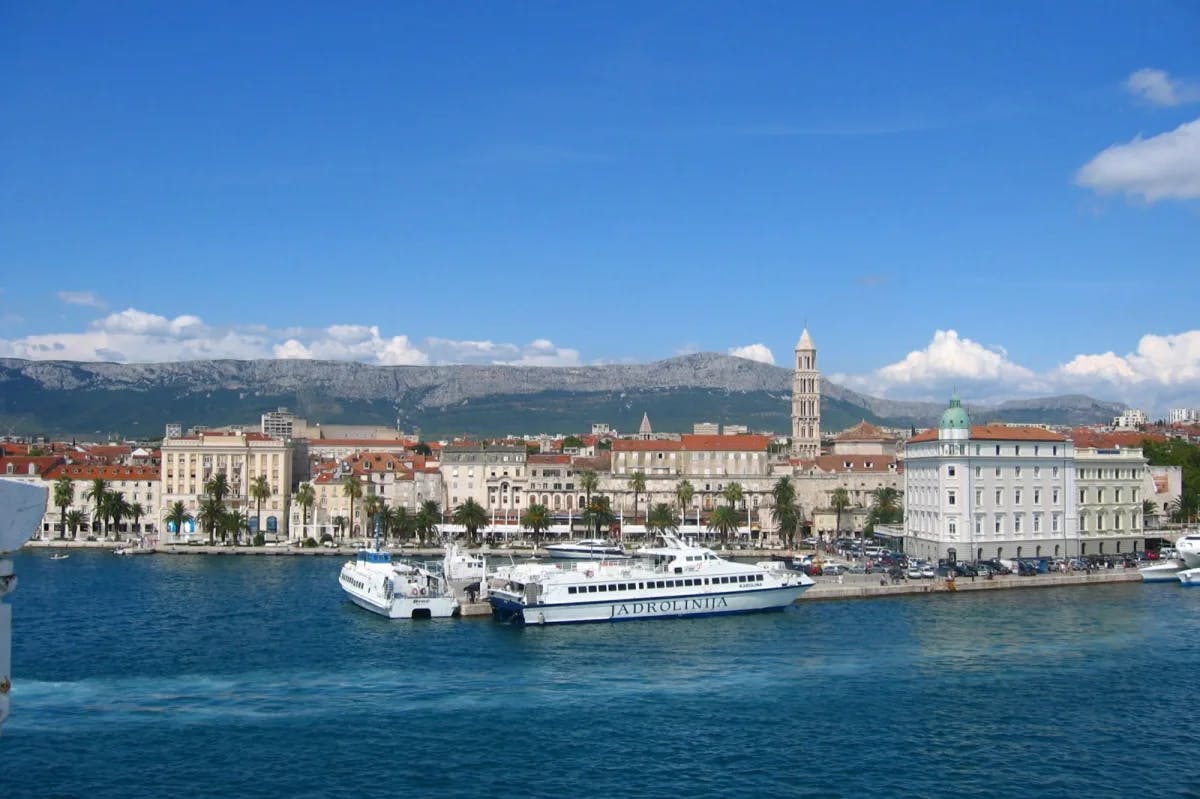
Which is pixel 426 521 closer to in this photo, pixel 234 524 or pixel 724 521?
pixel 234 524

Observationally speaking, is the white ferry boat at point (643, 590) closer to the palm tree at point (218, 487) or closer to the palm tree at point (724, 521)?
the palm tree at point (724, 521)

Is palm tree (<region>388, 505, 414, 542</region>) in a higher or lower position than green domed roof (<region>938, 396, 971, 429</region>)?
lower

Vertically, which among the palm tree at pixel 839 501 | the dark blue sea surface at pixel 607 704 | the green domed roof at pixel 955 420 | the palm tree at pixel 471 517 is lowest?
the dark blue sea surface at pixel 607 704

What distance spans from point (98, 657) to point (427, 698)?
41.1 ft

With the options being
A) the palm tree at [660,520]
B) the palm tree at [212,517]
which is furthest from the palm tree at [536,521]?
the palm tree at [212,517]

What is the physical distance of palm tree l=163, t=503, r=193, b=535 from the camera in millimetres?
91812

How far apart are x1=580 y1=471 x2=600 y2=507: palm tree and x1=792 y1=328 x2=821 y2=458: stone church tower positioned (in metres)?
28.4

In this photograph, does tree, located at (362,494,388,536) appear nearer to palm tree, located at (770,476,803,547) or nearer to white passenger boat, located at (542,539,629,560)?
white passenger boat, located at (542,539,629,560)

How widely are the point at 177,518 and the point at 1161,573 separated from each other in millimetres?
69811

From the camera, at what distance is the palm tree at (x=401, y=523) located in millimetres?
88250

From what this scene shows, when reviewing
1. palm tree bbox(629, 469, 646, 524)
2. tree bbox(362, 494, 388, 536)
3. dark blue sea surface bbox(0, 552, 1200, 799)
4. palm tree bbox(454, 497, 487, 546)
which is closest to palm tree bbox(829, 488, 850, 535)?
palm tree bbox(629, 469, 646, 524)

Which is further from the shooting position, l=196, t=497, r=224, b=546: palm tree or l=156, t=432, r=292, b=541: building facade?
l=156, t=432, r=292, b=541: building facade

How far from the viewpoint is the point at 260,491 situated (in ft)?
316

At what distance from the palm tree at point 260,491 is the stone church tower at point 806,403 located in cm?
5152
